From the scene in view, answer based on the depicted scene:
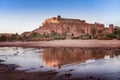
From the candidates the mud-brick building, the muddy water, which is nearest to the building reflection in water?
the muddy water

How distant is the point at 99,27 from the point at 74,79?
385ft

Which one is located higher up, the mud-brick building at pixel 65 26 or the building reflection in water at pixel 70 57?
the mud-brick building at pixel 65 26

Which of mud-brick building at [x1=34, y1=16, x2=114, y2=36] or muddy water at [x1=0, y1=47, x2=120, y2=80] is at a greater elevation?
mud-brick building at [x1=34, y1=16, x2=114, y2=36]

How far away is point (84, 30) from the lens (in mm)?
144625

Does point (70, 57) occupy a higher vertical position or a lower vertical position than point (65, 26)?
lower

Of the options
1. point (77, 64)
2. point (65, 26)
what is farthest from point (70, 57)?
point (65, 26)

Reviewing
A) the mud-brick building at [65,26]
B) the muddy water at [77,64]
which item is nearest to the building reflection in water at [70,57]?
the muddy water at [77,64]

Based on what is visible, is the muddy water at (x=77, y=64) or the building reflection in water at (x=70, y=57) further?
the building reflection in water at (x=70, y=57)

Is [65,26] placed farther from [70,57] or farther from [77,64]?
[77,64]

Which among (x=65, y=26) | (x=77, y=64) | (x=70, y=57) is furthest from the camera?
(x=65, y=26)

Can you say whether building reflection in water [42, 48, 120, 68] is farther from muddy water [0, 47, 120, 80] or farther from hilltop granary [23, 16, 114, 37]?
hilltop granary [23, 16, 114, 37]

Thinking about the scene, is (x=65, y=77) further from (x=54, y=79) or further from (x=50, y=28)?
(x=50, y=28)

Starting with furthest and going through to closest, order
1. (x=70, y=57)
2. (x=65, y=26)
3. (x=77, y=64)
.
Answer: (x=65, y=26), (x=70, y=57), (x=77, y=64)

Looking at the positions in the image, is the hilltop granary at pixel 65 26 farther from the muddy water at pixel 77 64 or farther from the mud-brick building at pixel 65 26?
the muddy water at pixel 77 64
